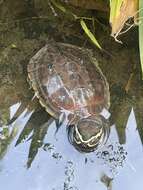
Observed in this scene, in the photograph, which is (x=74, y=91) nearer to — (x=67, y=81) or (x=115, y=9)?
(x=67, y=81)

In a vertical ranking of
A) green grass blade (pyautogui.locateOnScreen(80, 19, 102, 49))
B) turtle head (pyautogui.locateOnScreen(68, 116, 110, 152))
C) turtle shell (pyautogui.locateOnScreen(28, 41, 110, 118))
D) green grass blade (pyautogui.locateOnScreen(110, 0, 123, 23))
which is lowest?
turtle head (pyautogui.locateOnScreen(68, 116, 110, 152))

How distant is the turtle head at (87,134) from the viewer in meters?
2.86

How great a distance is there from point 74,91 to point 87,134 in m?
0.25

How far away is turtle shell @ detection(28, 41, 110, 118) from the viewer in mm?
2975

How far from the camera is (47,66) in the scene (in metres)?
3.07

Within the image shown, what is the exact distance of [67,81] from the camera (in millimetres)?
2992

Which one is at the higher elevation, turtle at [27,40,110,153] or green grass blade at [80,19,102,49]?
green grass blade at [80,19,102,49]

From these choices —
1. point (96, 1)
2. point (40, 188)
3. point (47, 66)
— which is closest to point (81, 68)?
point (47, 66)

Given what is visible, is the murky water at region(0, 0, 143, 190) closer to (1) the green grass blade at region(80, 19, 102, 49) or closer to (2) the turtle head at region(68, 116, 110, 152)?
(2) the turtle head at region(68, 116, 110, 152)

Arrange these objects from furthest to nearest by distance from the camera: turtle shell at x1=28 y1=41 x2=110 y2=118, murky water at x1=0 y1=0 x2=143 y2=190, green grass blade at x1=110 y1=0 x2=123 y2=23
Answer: turtle shell at x1=28 y1=41 x2=110 y2=118 < murky water at x1=0 y1=0 x2=143 y2=190 < green grass blade at x1=110 y1=0 x2=123 y2=23

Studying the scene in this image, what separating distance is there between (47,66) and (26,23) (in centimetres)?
34

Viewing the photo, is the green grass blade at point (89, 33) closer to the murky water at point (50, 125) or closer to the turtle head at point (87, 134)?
the murky water at point (50, 125)


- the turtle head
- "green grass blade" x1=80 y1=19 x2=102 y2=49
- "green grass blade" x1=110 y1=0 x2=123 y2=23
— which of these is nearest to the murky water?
the turtle head

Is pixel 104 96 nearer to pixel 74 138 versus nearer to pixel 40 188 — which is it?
pixel 74 138
